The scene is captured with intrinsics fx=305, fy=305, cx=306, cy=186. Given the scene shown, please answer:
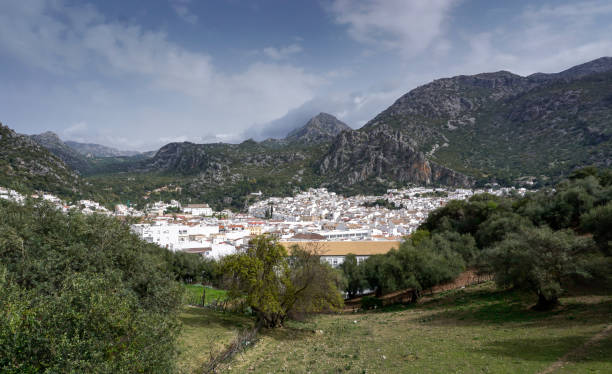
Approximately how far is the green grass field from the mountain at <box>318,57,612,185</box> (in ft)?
360

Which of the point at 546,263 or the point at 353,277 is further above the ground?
the point at 546,263

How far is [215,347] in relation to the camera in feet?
49.5

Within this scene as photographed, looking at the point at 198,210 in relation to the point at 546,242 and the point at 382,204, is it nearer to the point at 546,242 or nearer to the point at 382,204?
the point at 382,204

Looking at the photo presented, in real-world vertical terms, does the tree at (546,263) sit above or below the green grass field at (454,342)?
above

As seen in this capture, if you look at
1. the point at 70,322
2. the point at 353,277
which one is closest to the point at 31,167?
the point at 353,277

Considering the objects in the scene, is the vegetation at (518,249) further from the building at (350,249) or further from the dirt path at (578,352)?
the building at (350,249)

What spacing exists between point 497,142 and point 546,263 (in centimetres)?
16353

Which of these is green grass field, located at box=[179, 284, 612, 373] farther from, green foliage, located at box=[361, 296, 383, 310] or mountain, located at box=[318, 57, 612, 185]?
mountain, located at box=[318, 57, 612, 185]

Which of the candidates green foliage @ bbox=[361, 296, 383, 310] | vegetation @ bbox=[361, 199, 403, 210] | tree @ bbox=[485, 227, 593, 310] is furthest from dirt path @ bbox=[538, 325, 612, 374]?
vegetation @ bbox=[361, 199, 403, 210]

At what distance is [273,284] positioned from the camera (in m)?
18.4

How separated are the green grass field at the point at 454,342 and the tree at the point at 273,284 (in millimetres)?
1619

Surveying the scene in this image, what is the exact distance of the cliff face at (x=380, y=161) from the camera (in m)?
161

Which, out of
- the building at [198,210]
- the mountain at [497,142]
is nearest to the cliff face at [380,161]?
the mountain at [497,142]

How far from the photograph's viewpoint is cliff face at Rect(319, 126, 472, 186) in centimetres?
16100
